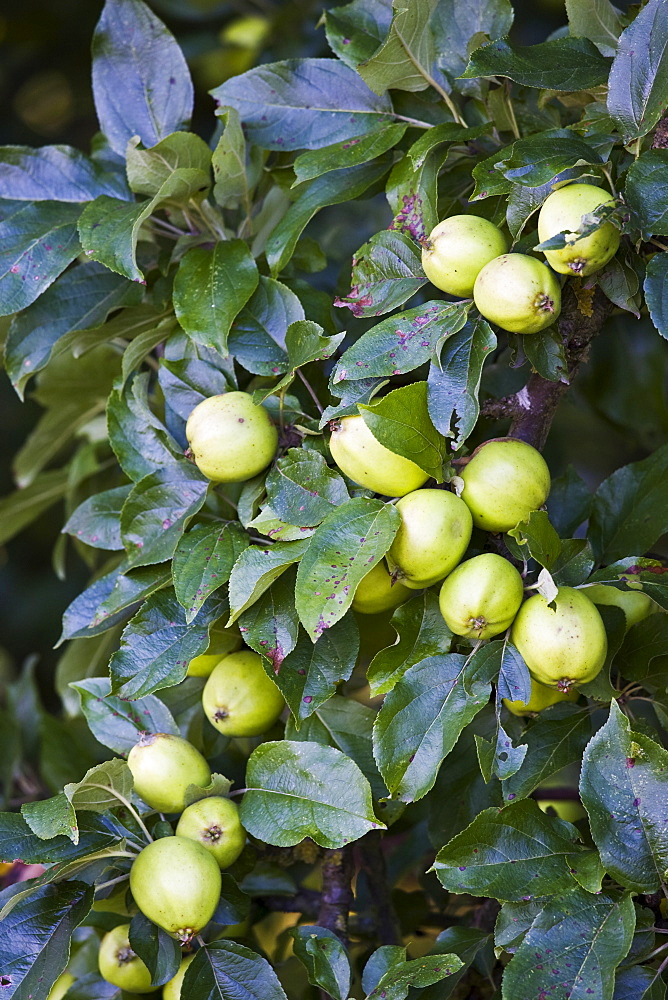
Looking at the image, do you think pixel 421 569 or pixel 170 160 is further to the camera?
pixel 170 160

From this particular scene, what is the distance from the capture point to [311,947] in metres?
0.69

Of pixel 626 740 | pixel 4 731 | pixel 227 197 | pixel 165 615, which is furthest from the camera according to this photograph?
pixel 4 731

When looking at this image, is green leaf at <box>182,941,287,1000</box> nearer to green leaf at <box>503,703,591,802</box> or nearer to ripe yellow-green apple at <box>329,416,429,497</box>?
green leaf at <box>503,703,591,802</box>

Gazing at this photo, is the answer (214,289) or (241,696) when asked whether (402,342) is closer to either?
(214,289)

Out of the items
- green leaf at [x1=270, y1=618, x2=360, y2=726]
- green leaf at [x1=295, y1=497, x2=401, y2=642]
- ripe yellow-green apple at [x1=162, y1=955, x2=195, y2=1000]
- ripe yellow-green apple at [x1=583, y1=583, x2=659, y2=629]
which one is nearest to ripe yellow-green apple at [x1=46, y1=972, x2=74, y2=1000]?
ripe yellow-green apple at [x1=162, y1=955, x2=195, y2=1000]

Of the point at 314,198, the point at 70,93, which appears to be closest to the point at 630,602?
the point at 314,198

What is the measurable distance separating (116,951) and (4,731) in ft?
A: 1.70

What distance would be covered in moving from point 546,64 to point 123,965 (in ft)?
2.46

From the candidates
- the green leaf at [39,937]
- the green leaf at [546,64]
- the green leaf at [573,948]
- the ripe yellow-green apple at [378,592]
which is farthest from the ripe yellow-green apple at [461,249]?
the green leaf at [39,937]

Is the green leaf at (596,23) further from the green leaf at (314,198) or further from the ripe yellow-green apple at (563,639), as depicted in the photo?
the ripe yellow-green apple at (563,639)

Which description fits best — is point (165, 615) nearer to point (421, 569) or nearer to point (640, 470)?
point (421, 569)

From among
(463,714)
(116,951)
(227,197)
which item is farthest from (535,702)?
(227,197)

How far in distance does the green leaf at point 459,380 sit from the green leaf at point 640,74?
0.57 ft

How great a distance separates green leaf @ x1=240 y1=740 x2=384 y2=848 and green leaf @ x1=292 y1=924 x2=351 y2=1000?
0.08 metres
